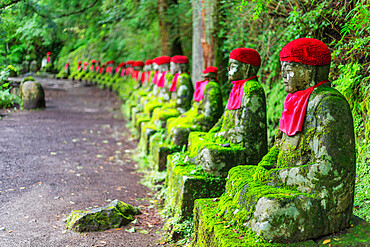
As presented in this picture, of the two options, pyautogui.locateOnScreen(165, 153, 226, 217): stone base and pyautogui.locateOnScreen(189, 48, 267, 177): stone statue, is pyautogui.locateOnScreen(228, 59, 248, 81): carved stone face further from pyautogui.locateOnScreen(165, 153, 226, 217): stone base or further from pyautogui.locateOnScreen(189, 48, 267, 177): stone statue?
pyautogui.locateOnScreen(165, 153, 226, 217): stone base

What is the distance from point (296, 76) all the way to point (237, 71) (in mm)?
1399

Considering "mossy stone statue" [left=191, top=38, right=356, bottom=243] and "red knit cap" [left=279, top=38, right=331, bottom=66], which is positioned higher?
"red knit cap" [left=279, top=38, right=331, bottom=66]

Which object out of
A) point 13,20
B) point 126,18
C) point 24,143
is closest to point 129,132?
point 24,143

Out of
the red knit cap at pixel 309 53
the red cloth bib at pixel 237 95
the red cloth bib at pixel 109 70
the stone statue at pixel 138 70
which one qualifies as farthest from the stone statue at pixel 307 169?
the red cloth bib at pixel 109 70

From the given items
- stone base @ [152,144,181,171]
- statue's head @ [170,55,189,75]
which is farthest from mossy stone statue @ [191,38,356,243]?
statue's head @ [170,55,189,75]

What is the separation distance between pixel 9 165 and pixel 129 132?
4.47 metres

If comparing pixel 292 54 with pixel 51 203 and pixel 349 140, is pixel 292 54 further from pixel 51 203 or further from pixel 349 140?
pixel 51 203

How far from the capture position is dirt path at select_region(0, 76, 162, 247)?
4.02m

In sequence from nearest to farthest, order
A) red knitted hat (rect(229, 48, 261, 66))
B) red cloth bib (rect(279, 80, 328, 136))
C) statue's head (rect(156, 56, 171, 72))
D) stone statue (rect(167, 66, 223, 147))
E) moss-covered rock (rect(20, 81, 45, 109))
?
red cloth bib (rect(279, 80, 328, 136)), red knitted hat (rect(229, 48, 261, 66)), stone statue (rect(167, 66, 223, 147)), statue's head (rect(156, 56, 171, 72)), moss-covered rock (rect(20, 81, 45, 109))

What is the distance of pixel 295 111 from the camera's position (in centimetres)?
288

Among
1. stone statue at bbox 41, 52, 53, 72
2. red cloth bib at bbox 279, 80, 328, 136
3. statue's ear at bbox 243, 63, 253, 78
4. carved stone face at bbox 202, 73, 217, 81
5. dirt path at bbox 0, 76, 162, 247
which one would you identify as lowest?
dirt path at bbox 0, 76, 162, 247

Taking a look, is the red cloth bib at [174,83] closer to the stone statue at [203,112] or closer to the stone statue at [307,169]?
the stone statue at [203,112]

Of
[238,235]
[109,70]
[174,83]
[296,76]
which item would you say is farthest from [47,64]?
[238,235]

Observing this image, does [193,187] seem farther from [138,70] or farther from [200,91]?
[138,70]
